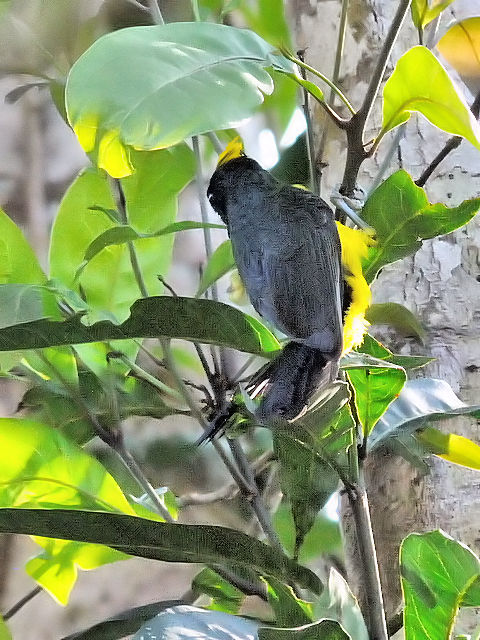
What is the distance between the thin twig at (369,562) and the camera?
1.72 ft

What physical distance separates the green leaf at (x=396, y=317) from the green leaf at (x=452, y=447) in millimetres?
149

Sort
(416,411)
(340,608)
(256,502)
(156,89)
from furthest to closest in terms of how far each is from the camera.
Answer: (256,502)
(416,411)
(340,608)
(156,89)

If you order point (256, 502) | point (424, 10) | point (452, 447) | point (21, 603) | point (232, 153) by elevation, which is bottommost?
point (21, 603)

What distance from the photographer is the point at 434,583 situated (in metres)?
0.50

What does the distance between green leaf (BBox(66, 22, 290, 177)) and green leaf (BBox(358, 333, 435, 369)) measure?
0.84ft

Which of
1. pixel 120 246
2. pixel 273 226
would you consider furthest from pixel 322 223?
pixel 120 246

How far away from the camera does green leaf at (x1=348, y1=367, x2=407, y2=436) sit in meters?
0.50

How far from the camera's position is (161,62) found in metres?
0.38

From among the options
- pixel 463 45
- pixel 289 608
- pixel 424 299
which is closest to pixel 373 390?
pixel 289 608

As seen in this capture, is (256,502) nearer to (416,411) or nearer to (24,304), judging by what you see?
(416,411)

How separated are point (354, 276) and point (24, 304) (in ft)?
0.91

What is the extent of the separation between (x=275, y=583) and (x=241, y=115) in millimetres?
336

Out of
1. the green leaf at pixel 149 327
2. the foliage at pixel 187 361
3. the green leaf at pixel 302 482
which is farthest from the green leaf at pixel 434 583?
the green leaf at pixel 149 327

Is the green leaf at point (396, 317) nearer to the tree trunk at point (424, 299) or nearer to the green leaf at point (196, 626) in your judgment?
the tree trunk at point (424, 299)
